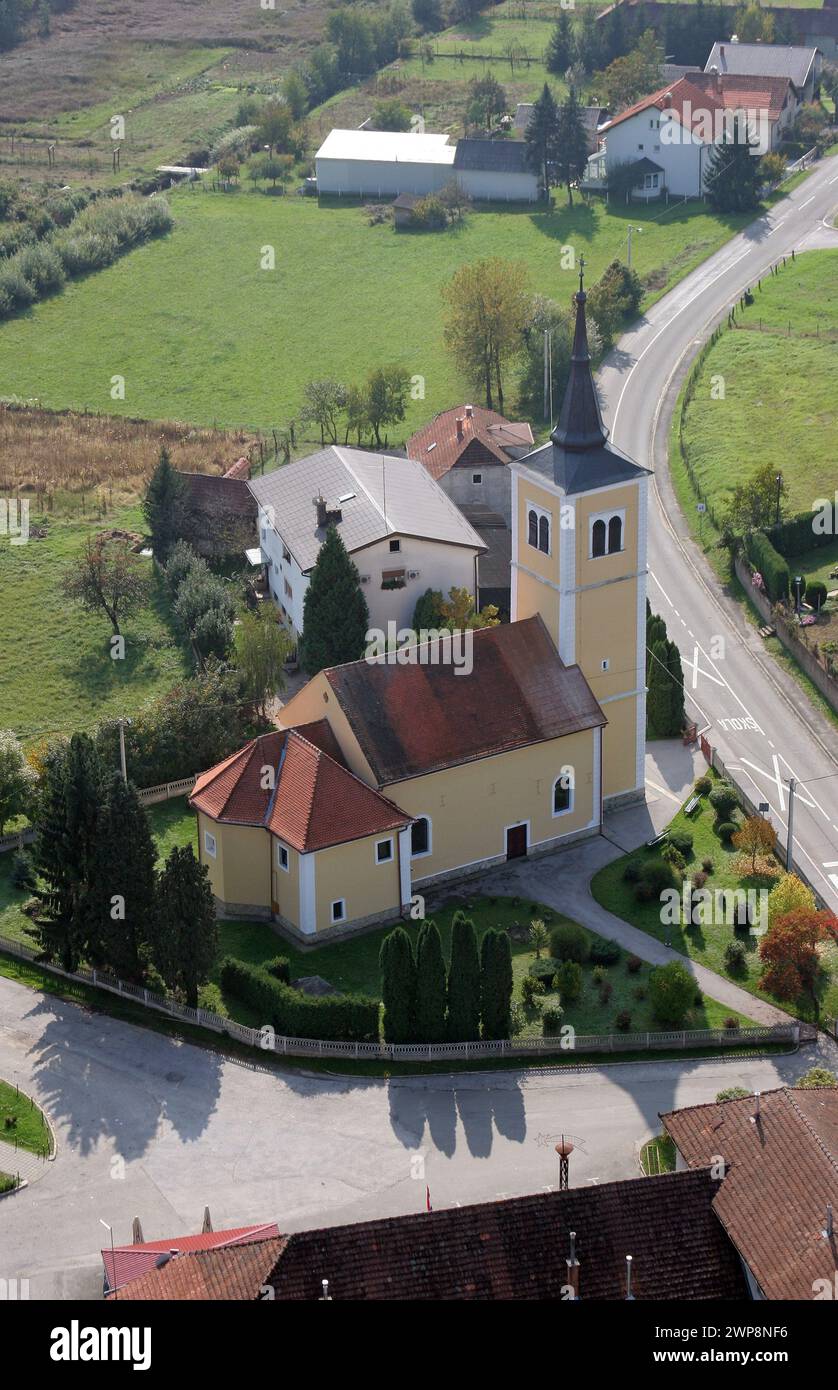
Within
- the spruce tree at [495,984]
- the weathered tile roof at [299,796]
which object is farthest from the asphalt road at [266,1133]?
the weathered tile roof at [299,796]

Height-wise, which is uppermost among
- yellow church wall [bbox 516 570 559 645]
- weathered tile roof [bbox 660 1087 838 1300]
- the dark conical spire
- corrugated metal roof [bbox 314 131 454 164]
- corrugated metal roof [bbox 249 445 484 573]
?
the dark conical spire

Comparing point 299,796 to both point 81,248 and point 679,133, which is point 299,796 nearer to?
point 81,248

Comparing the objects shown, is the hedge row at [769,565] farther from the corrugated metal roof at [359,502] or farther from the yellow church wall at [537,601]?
the yellow church wall at [537,601]

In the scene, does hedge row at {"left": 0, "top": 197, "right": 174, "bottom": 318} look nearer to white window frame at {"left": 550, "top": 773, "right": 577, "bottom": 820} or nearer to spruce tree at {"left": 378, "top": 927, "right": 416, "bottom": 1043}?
white window frame at {"left": 550, "top": 773, "right": 577, "bottom": 820}

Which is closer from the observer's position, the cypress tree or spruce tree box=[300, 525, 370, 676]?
the cypress tree

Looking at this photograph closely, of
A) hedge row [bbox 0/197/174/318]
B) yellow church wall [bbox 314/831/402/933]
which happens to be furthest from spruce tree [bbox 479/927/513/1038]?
hedge row [bbox 0/197/174/318]

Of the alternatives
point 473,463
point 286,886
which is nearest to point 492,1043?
point 286,886
